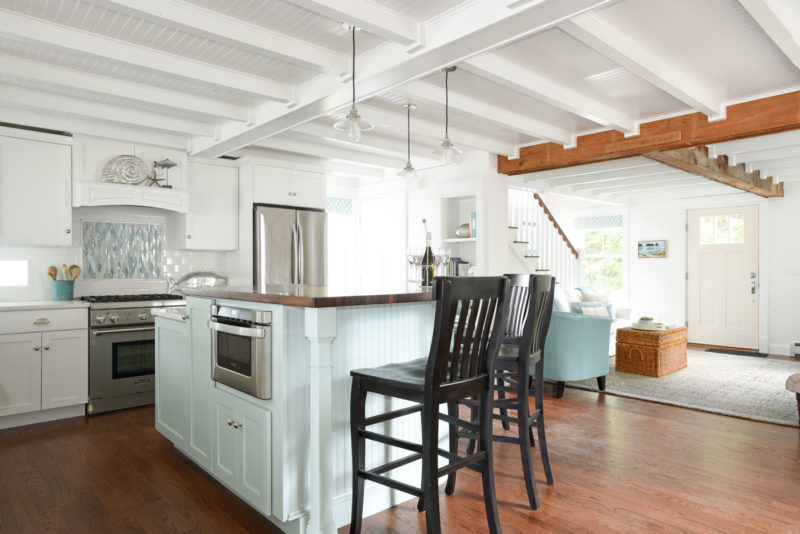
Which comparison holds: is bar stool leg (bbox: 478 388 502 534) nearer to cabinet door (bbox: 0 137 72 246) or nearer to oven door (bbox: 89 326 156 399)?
oven door (bbox: 89 326 156 399)

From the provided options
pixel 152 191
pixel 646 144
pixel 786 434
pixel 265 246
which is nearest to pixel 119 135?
pixel 152 191

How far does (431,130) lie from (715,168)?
10.4 feet

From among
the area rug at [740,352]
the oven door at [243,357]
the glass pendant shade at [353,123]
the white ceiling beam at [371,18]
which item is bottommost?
the area rug at [740,352]

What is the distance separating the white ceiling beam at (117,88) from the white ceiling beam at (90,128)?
38.9 inches

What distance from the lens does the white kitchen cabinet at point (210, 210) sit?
4.93 m

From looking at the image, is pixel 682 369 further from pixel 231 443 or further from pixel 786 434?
pixel 231 443

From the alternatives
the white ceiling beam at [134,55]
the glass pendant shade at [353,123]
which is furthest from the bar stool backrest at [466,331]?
the white ceiling beam at [134,55]

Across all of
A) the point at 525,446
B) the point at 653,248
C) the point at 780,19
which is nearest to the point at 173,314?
the point at 525,446

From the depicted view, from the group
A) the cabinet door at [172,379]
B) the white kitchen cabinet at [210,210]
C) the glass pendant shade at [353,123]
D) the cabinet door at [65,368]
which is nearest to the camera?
the glass pendant shade at [353,123]

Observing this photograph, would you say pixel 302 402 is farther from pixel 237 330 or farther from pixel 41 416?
pixel 41 416

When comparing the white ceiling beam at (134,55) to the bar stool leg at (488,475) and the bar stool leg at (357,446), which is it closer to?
the bar stool leg at (357,446)

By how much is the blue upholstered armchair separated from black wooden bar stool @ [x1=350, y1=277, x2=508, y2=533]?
8.21 feet

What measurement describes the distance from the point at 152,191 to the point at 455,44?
128 inches

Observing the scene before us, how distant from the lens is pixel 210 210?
16.5 ft
